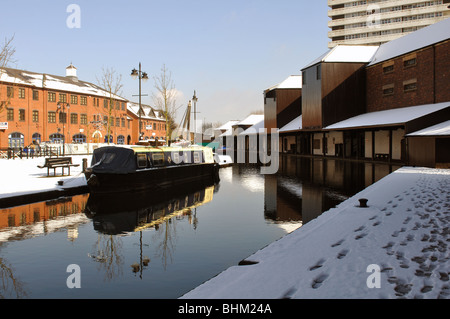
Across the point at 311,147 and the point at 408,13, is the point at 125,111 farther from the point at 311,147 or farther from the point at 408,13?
the point at 408,13

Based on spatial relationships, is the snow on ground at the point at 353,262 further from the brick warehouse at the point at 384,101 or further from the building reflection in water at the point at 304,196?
the brick warehouse at the point at 384,101

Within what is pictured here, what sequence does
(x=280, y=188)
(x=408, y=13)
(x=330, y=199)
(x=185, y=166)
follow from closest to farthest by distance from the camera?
(x=330, y=199)
(x=280, y=188)
(x=185, y=166)
(x=408, y=13)

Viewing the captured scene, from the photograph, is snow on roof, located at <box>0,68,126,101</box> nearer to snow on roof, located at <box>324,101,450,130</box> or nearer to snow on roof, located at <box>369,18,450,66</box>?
snow on roof, located at <box>324,101,450,130</box>

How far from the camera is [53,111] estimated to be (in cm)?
5356

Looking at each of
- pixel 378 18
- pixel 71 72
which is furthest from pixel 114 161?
pixel 378 18

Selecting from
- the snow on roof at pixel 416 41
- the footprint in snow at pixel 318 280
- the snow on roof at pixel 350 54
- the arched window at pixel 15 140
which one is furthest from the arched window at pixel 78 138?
the footprint in snow at pixel 318 280

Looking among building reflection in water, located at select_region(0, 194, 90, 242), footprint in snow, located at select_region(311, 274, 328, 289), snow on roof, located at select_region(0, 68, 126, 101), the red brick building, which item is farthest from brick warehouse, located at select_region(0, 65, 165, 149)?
footprint in snow, located at select_region(311, 274, 328, 289)

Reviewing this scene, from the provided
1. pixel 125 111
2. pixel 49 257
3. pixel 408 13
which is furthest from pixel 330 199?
pixel 408 13

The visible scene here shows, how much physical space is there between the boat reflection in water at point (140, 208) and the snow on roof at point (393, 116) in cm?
1745

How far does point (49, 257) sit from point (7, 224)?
11.3ft

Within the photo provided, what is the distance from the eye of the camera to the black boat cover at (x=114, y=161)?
14781 millimetres

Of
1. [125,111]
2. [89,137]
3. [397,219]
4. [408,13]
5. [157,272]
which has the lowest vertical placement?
[157,272]

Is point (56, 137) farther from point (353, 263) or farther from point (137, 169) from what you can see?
point (353, 263)

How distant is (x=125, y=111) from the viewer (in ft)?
228
